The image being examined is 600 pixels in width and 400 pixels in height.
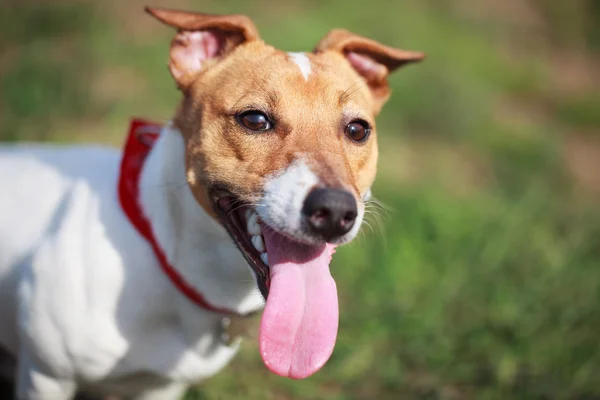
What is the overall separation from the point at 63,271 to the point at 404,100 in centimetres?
512

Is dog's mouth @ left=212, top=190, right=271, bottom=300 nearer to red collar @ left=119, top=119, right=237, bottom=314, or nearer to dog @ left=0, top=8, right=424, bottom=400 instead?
dog @ left=0, top=8, right=424, bottom=400

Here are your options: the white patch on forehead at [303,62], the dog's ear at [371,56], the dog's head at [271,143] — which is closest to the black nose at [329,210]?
the dog's head at [271,143]

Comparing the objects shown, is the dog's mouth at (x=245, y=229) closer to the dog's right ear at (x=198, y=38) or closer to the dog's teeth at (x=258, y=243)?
the dog's teeth at (x=258, y=243)

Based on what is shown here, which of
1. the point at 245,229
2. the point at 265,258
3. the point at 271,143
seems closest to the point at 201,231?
the point at 245,229

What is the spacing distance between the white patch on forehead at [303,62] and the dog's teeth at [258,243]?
69cm

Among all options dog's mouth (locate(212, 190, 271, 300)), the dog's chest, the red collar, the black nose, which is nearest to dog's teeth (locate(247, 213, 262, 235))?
dog's mouth (locate(212, 190, 271, 300))

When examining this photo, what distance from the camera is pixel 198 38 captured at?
269cm

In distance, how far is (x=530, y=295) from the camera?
4.25m

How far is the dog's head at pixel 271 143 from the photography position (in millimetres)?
2127

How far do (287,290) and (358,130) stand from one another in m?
0.80

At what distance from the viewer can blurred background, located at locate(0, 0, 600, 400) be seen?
374 centimetres

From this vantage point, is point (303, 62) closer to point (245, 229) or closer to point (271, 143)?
point (271, 143)

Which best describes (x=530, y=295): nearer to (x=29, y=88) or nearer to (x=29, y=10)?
(x=29, y=88)

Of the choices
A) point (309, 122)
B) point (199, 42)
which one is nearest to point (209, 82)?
point (199, 42)
